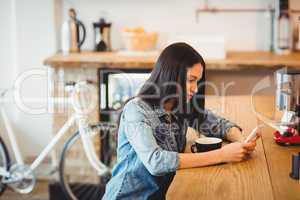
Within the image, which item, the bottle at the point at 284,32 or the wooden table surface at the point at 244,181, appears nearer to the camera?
the wooden table surface at the point at 244,181

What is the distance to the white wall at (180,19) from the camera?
395 cm

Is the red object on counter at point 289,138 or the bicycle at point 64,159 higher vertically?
the red object on counter at point 289,138

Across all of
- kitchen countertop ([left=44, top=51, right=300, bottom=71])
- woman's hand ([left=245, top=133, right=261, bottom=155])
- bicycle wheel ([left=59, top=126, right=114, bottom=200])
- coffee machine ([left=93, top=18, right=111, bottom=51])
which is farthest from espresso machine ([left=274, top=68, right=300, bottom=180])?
A: coffee machine ([left=93, top=18, right=111, bottom=51])

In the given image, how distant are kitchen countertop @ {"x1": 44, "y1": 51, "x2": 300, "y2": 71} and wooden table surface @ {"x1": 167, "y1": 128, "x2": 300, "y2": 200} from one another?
1466 mm

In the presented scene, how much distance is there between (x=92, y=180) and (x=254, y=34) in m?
1.53

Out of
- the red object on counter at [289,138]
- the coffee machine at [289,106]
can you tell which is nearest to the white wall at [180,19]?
the coffee machine at [289,106]

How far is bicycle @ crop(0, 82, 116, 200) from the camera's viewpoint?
365 centimetres

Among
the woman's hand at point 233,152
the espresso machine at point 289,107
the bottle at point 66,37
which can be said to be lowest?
the woman's hand at point 233,152

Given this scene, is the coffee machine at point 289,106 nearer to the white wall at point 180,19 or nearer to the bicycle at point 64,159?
the bicycle at point 64,159

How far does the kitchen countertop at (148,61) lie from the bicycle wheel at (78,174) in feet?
1.65

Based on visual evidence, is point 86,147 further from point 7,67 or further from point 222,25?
point 222,25

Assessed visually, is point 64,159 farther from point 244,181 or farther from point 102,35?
point 244,181

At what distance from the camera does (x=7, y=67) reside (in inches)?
164

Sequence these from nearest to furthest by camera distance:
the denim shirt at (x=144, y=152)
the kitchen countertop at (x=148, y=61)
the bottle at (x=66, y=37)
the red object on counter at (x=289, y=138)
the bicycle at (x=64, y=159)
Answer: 1. the denim shirt at (x=144, y=152)
2. the red object on counter at (x=289, y=138)
3. the kitchen countertop at (x=148, y=61)
4. the bicycle at (x=64, y=159)
5. the bottle at (x=66, y=37)
